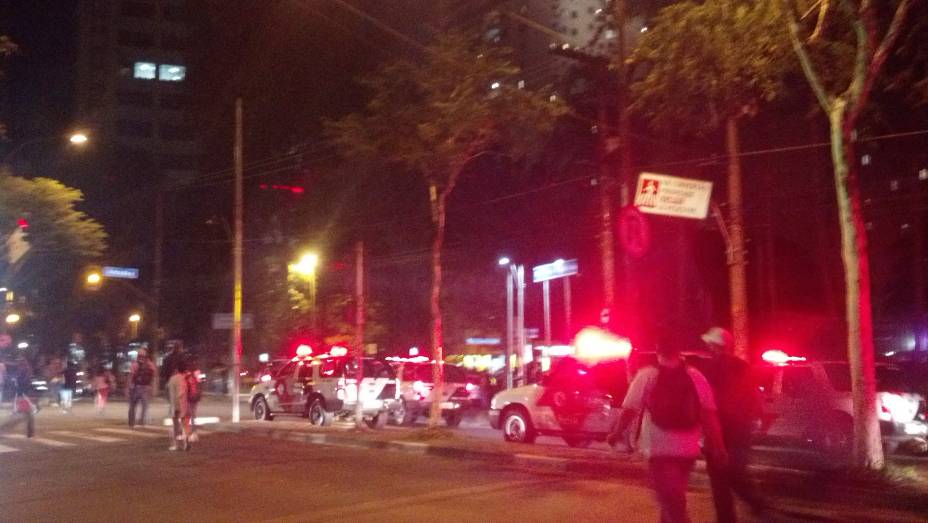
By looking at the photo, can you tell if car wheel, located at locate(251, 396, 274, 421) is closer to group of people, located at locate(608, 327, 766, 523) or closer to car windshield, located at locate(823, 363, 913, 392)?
car windshield, located at locate(823, 363, 913, 392)

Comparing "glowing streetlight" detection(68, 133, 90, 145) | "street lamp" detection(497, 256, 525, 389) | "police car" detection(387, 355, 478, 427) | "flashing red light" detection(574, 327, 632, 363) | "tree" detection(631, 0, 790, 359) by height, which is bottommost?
"police car" detection(387, 355, 478, 427)

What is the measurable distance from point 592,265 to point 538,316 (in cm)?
652

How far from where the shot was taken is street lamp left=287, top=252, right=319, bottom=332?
2864 cm

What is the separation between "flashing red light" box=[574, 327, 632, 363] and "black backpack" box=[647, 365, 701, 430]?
29.2 ft

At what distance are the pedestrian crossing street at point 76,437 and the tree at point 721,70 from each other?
1187 cm

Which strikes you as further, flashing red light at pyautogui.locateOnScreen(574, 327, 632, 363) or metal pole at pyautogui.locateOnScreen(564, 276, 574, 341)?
metal pole at pyautogui.locateOnScreen(564, 276, 574, 341)

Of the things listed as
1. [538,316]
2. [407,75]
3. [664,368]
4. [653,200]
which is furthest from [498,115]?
[538,316]

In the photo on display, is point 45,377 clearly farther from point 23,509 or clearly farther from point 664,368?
point 664,368

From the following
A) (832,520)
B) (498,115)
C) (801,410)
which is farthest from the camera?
(498,115)

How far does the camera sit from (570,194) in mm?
36125

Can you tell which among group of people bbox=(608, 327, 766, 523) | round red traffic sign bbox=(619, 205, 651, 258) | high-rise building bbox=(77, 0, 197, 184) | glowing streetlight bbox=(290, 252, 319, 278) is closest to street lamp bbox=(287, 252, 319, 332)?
glowing streetlight bbox=(290, 252, 319, 278)

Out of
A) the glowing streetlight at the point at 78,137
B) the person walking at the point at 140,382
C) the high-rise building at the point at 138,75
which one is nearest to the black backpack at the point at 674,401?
the person walking at the point at 140,382

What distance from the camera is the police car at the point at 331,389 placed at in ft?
77.2

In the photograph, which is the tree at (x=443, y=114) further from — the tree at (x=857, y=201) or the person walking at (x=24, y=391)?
the person walking at (x=24, y=391)
